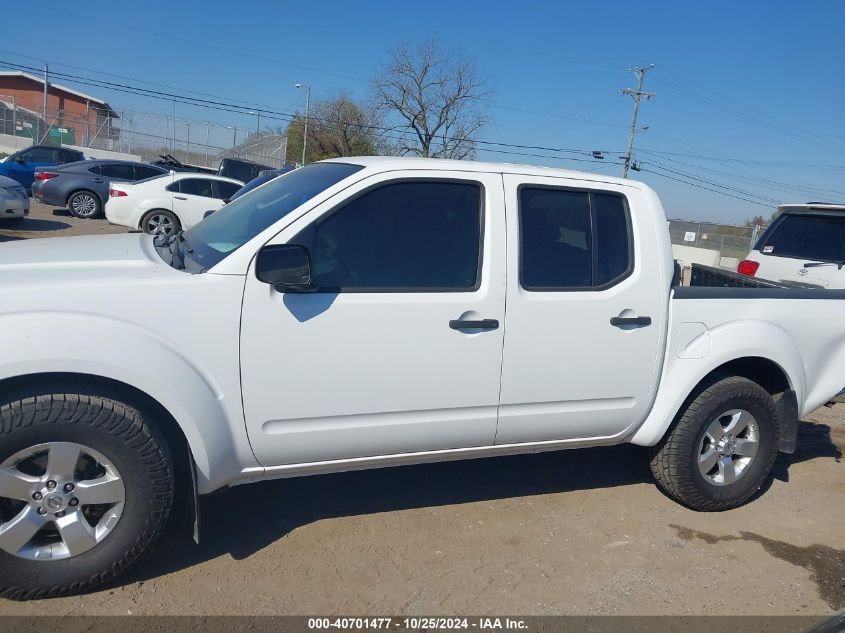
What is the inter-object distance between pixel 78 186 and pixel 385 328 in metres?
16.1

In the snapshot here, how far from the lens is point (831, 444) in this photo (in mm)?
5871

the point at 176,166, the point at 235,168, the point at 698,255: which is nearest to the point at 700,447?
the point at 698,255

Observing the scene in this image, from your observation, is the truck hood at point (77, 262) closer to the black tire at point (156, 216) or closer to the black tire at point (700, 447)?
the black tire at point (700, 447)

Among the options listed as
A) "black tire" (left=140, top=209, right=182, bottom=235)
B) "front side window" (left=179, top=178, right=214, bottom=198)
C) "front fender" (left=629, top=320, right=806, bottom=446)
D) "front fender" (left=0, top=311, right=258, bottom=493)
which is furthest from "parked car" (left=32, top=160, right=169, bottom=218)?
"front fender" (left=629, top=320, right=806, bottom=446)

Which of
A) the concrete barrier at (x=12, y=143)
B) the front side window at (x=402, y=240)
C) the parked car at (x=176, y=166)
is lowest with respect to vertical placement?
the front side window at (x=402, y=240)

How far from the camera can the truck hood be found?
2871 mm

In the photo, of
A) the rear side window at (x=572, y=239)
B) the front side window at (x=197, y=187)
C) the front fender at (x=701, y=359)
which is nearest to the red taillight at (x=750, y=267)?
the front fender at (x=701, y=359)

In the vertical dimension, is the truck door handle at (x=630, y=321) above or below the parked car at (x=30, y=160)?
below

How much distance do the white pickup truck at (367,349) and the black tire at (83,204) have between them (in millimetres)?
14726

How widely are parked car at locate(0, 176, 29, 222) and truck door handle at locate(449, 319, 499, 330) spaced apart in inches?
499

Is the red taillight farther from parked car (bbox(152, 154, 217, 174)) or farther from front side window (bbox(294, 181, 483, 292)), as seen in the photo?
parked car (bbox(152, 154, 217, 174))

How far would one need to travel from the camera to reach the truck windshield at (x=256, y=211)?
129 inches

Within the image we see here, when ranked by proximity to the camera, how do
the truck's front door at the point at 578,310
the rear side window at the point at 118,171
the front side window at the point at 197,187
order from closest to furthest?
1. the truck's front door at the point at 578,310
2. the front side window at the point at 197,187
3. the rear side window at the point at 118,171

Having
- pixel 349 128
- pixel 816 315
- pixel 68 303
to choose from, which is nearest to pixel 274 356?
pixel 68 303
